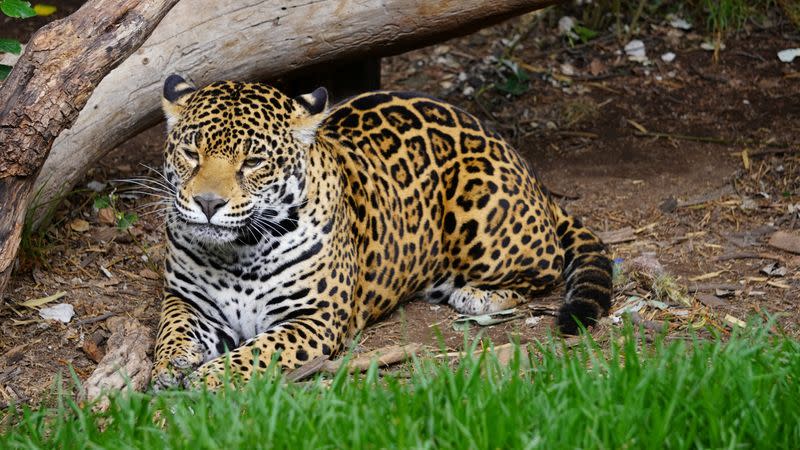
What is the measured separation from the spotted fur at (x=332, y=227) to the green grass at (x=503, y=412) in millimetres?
798

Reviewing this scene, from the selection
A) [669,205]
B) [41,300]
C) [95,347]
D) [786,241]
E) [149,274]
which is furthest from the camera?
[669,205]

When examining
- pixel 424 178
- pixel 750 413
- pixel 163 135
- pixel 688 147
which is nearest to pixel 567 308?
pixel 424 178

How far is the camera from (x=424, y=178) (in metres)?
7.45

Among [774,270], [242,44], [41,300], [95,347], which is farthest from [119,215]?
[774,270]

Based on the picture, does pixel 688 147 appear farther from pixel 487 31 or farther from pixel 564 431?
pixel 564 431

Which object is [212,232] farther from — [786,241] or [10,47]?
[786,241]

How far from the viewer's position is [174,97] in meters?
6.49

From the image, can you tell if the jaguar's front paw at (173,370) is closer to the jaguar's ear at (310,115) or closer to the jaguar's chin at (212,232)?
the jaguar's chin at (212,232)

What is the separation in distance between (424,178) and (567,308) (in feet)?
4.16

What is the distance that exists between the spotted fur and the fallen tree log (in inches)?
25.3

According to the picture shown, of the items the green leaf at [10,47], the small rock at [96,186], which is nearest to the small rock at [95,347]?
the green leaf at [10,47]

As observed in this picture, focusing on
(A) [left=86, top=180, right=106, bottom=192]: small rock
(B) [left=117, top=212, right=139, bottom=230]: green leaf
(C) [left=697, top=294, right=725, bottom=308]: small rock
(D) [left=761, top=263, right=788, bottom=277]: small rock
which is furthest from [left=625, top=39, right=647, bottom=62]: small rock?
(B) [left=117, top=212, right=139, bottom=230]: green leaf

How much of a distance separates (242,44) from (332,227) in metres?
1.85

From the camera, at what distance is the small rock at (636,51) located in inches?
445
